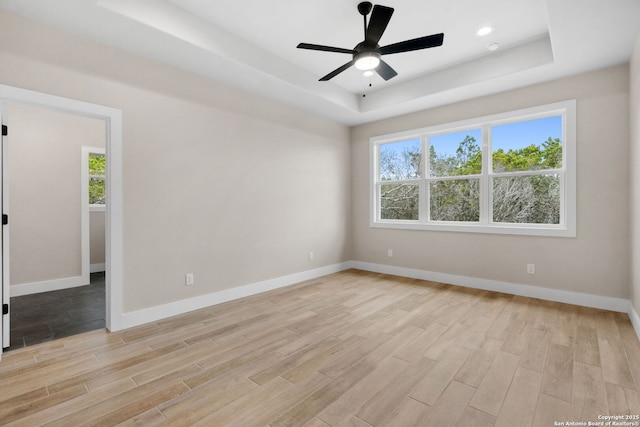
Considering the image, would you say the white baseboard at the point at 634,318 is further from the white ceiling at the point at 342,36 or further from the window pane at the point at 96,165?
the window pane at the point at 96,165

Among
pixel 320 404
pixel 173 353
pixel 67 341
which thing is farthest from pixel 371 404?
pixel 67 341

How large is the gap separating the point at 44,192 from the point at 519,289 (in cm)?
673

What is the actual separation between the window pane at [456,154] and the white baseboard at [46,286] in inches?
227

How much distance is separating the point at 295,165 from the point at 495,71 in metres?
2.92

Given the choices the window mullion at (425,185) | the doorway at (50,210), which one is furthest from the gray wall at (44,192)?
the window mullion at (425,185)

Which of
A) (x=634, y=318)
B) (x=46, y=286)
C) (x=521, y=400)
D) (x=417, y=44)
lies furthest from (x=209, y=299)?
(x=634, y=318)

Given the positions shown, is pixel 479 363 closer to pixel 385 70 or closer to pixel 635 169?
pixel 635 169

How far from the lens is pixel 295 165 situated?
15.3 ft

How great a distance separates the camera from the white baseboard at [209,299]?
9.86ft

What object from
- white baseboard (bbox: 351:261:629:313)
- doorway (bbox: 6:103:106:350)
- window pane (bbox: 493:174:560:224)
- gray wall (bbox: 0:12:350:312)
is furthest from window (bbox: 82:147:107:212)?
window pane (bbox: 493:174:560:224)

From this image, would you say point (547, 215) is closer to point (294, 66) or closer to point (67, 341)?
point (294, 66)

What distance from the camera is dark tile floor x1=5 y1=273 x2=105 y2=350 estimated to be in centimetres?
274

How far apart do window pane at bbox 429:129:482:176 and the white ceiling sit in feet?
2.01

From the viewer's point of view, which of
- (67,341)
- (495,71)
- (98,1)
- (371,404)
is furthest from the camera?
(495,71)
